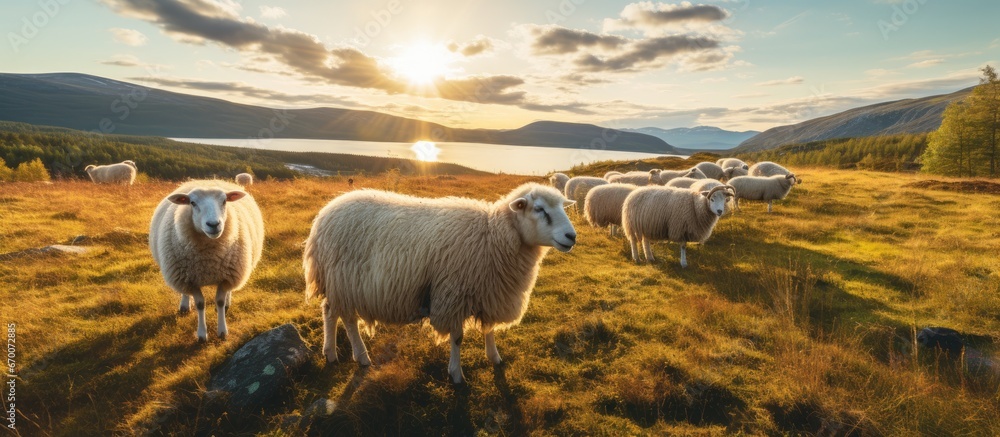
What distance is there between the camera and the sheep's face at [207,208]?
5492 mm

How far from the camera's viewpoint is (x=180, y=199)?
19.0 ft

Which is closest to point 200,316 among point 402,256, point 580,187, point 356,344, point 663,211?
point 356,344

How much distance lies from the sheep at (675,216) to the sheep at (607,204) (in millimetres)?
2480

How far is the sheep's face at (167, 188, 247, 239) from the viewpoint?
549cm

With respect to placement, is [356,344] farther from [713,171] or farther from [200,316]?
[713,171]

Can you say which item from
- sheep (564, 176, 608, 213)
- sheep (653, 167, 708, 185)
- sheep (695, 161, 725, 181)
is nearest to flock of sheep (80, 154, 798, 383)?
sheep (564, 176, 608, 213)

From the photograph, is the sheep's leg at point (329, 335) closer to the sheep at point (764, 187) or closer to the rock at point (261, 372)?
the rock at point (261, 372)

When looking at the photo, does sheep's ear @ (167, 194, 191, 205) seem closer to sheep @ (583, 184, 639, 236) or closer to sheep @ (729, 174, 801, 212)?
sheep @ (583, 184, 639, 236)

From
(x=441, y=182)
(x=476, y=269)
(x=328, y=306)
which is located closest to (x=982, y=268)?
(x=476, y=269)

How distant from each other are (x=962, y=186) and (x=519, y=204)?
3007 cm

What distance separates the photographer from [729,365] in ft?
17.4

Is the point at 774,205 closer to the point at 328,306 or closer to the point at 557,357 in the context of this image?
the point at 557,357

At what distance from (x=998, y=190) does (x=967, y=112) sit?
29.9 meters

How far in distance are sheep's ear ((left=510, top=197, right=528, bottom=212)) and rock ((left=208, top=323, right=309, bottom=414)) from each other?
3487mm
